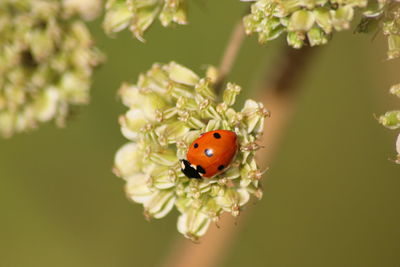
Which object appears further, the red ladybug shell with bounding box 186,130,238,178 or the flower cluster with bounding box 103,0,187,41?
the flower cluster with bounding box 103,0,187,41

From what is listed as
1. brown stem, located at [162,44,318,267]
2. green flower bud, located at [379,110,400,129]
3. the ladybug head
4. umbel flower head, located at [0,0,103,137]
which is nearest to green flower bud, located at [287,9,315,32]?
green flower bud, located at [379,110,400,129]

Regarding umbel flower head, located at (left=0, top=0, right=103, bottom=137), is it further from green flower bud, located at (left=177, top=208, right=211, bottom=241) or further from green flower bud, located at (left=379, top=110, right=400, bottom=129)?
green flower bud, located at (left=379, top=110, right=400, bottom=129)

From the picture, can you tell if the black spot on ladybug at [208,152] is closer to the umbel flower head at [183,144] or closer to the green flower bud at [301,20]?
the umbel flower head at [183,144]

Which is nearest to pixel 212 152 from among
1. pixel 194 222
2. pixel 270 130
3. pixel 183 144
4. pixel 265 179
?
pixel 183 144

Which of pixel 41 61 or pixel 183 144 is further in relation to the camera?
pixel 41 61

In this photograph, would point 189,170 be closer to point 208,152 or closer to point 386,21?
point 208,152

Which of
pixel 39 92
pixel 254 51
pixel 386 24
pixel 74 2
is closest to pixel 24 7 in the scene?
pixel 74 2

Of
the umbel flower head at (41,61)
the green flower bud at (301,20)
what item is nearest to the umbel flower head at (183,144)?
the green flower bud at (301,20)
